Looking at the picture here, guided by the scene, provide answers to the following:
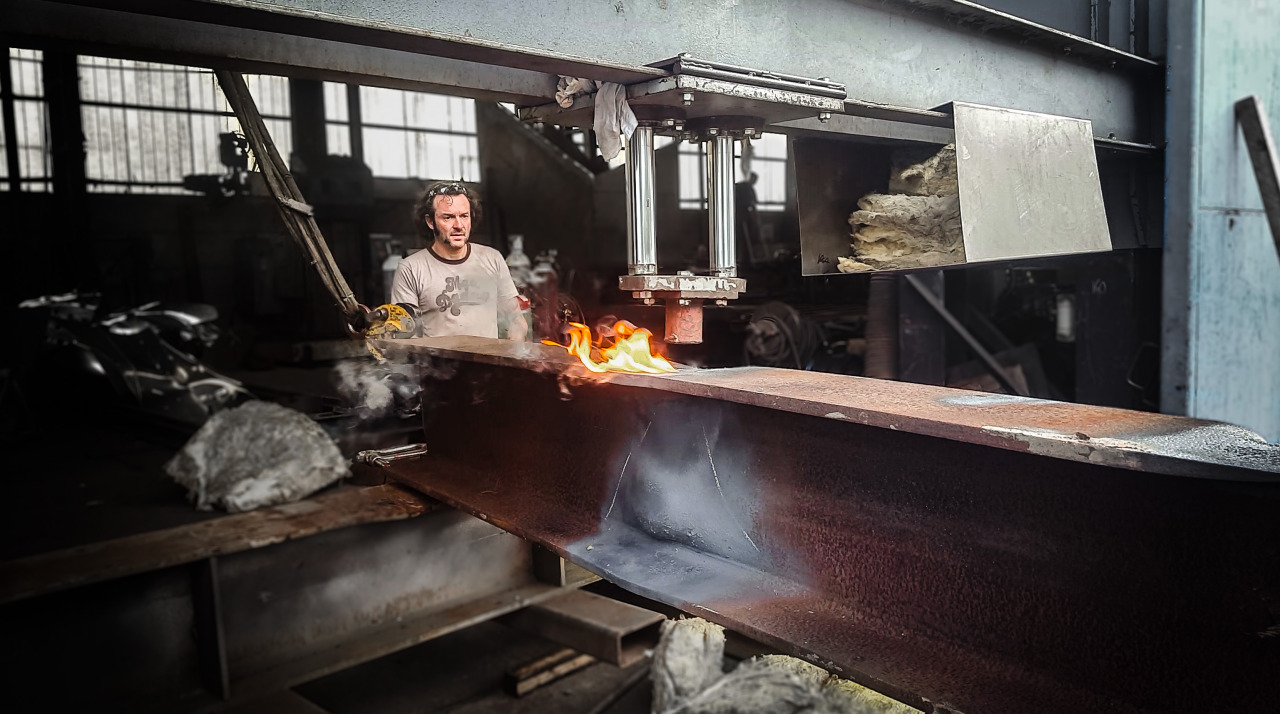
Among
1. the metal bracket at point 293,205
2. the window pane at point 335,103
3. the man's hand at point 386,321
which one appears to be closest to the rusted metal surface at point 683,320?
the man's hand at point 386,321

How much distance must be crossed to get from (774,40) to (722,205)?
479 mm

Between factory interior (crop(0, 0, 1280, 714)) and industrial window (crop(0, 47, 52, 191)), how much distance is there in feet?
13.5

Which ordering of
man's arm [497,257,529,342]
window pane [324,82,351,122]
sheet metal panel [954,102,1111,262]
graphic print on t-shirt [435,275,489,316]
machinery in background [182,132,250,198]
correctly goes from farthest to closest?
1. window pane [324,82,351,122]
2. machinery in background [182,132,250,198]
3. man's arm [497,257,529,342]
4. graphic print on t-shirt [435,275,489,316]
5. sheet metal panel [954,102,1111,262]

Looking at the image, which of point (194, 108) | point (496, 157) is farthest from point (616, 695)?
point (194, 108)

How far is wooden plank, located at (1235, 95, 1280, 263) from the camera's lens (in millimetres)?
3602

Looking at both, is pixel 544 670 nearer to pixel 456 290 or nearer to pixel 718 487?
pixel 456 290

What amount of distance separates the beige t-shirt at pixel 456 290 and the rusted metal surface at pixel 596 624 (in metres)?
1.53

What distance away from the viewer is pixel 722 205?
207cm

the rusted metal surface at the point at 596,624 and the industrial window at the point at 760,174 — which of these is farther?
the industrial window at the point at 760,174

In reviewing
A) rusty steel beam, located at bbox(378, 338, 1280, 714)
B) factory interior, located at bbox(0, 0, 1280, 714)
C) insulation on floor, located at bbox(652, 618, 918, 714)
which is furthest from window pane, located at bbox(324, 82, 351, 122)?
rusty steel beam, located at bbox(378, 338, 1280, 714)

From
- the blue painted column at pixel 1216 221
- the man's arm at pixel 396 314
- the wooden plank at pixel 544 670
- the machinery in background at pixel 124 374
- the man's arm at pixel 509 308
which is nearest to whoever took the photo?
the man's arm at pixel 396 314

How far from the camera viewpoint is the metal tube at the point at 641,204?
1920mm

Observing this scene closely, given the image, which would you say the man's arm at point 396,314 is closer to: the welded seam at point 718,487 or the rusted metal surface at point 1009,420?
the rusted metal surface at point 1009,420

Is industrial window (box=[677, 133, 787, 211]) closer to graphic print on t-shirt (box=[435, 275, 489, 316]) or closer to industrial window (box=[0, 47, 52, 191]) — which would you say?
industrial window (box=[0, 47, 52, 191])
